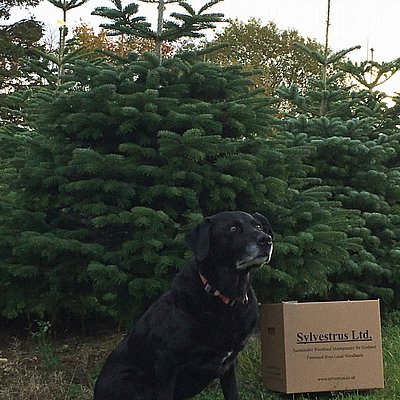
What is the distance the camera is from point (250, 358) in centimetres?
530

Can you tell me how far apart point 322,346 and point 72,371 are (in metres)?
1.93

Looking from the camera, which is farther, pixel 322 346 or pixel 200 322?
pixel 322 346

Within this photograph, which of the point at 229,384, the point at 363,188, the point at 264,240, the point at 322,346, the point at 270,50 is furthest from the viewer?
the point at 270,50

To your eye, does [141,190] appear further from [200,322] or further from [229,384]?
[229,384]

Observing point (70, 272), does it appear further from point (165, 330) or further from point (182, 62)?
point (182, 62)

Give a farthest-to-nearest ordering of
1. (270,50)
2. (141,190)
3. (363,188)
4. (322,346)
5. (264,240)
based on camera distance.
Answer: (270,50) → (363,188) → (141,190) → (322,346) → (264,240)

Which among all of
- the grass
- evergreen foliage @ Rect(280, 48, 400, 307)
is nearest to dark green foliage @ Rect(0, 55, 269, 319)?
the grass

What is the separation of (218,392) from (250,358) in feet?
1.77

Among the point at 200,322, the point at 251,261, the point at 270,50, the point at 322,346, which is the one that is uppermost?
the point at 270,50

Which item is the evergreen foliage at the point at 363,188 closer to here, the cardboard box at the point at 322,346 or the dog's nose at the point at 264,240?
the cardboard box at the point at 322,346

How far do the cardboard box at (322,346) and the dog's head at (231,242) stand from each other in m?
1.04

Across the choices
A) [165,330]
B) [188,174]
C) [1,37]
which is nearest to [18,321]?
[188,174]

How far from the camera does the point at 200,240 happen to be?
3.65 meters

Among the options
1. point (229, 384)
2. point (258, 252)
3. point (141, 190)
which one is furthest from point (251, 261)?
point (141, 190)
